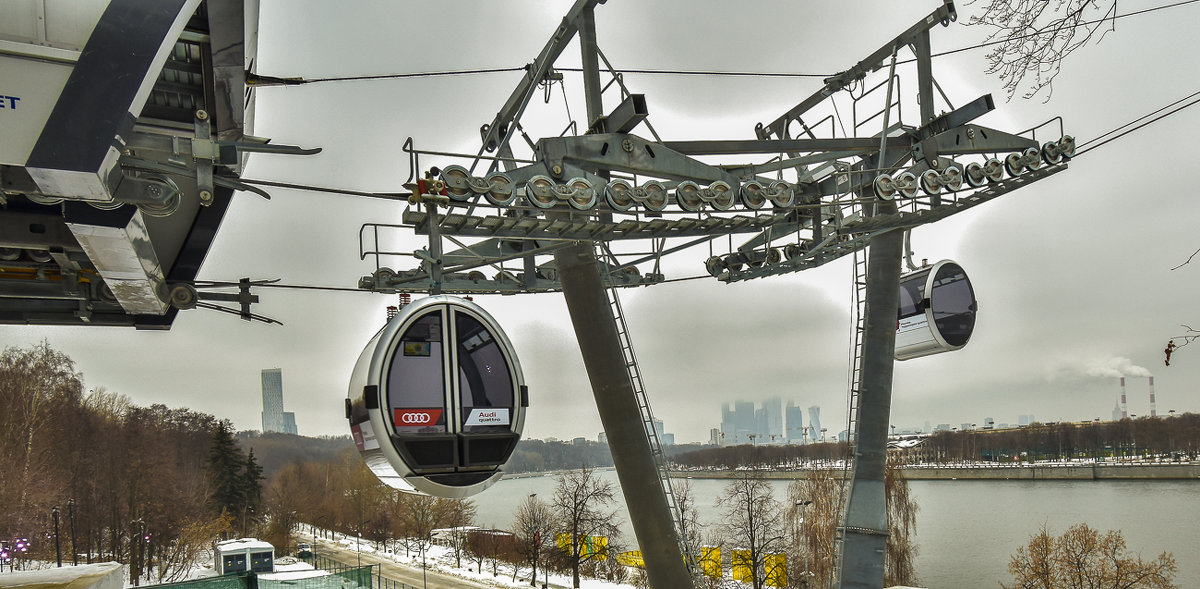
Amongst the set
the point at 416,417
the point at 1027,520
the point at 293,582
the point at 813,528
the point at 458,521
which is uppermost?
the point at 416,417

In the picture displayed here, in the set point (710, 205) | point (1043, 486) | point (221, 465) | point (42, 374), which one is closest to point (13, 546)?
point (42, 374)

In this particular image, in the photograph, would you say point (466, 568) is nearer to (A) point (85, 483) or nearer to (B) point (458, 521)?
(B) point (458, 521)

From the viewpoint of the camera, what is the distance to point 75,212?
16.8 feet

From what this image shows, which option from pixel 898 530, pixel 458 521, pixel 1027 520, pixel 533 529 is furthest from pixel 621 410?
pixel 458 521

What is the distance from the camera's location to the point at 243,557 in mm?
37406

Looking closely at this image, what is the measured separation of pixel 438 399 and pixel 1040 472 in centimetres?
5836

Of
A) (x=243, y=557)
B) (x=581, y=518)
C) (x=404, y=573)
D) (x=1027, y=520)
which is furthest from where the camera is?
(x=404, y=573)

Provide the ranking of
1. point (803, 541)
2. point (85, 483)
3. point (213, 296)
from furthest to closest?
point (85, 483)
point (803, 541)
point (213, 296)

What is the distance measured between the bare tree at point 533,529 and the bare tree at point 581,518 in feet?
2.80

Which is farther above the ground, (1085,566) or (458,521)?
(1085,566)

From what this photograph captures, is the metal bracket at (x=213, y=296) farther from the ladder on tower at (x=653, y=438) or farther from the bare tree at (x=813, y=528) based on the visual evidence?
the bare tree at (x=813, y=528)

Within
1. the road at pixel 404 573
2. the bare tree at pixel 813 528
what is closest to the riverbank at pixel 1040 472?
the bare tree at pixel 813 528

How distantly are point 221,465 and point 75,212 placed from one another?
50786 mm

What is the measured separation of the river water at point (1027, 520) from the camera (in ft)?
116
